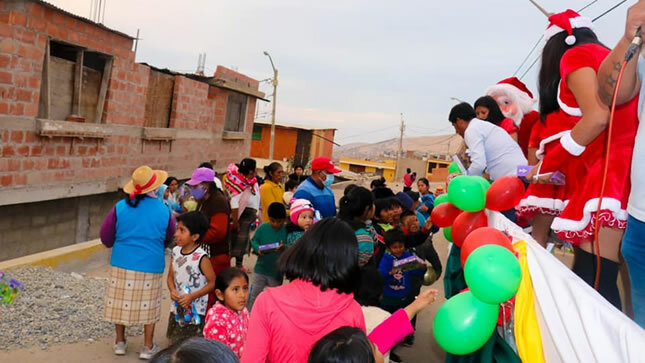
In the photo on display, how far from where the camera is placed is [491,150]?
4031 mm

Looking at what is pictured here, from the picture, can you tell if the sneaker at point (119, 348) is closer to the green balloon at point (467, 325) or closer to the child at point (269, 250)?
the child at point (269, 250)

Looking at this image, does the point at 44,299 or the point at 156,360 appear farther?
the point at 44,299

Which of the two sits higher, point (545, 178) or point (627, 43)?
point (627, 43)

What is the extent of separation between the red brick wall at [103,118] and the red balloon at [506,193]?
6346 millimetres

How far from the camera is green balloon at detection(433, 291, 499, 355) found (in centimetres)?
219

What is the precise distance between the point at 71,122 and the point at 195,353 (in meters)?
7.54

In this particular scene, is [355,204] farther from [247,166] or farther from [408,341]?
[247,166]

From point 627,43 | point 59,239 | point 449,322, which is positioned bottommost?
point 59,239

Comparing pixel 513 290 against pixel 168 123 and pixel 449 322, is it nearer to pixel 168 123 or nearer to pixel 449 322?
pixel 449 322

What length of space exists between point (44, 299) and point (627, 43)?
5.61 metres

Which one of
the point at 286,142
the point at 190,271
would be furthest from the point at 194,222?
the point at 286,142

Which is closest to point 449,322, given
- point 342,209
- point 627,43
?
point 627,43

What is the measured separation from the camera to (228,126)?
14359mm

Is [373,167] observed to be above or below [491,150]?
below
